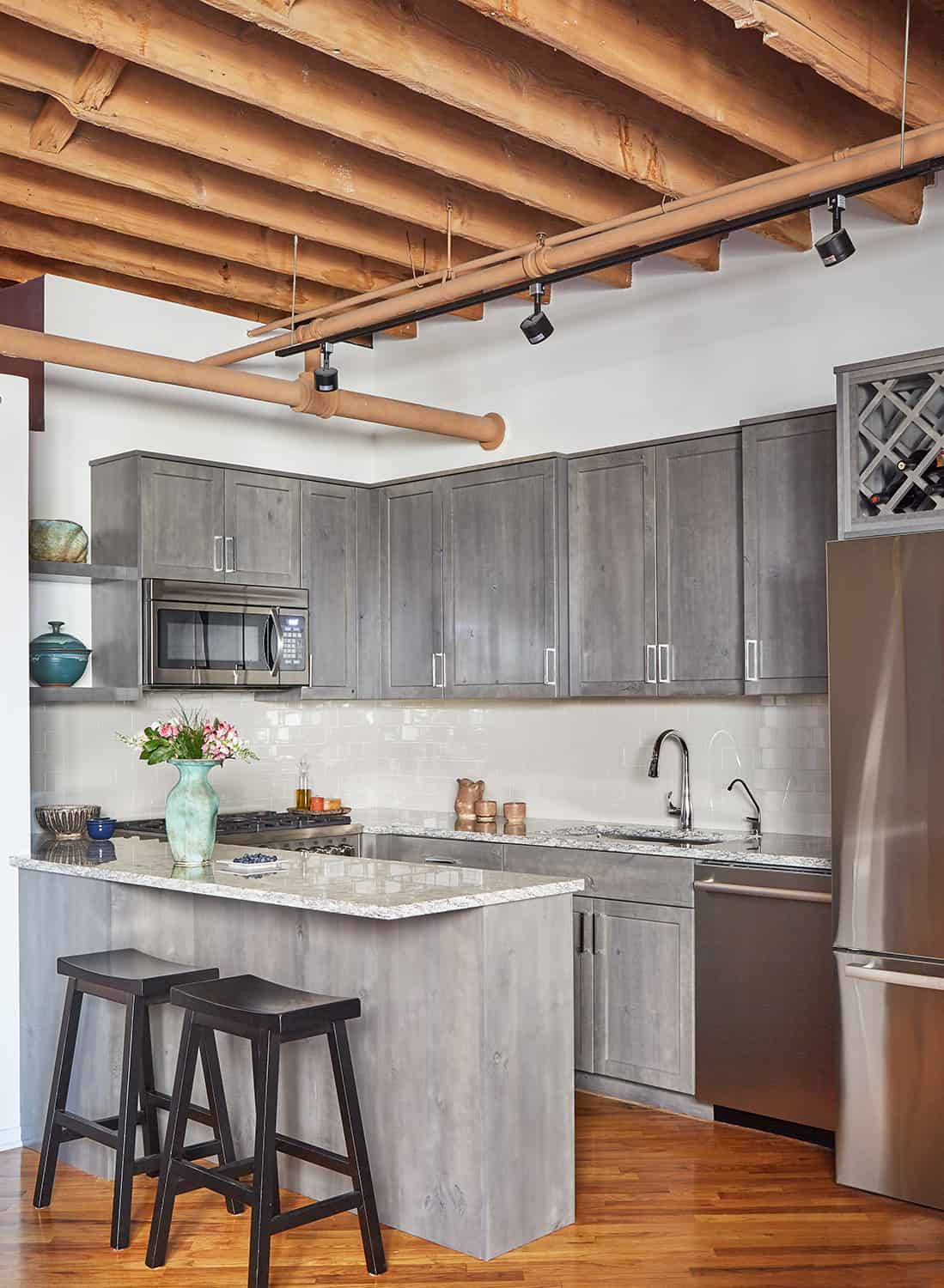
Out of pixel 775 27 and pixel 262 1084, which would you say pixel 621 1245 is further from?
pixel 775 27

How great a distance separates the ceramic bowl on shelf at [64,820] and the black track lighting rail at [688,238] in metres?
2.09

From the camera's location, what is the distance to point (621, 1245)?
12.7 feet

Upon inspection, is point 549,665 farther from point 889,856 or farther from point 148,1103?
point 148,1103

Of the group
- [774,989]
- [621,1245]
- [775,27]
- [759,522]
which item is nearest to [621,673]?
[759,522]

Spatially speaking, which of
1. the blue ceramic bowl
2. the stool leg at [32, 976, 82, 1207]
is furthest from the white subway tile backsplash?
the stool leg at [32, 976, 82, 1207]

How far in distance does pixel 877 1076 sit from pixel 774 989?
607mm

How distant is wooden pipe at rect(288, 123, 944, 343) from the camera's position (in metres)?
3.83

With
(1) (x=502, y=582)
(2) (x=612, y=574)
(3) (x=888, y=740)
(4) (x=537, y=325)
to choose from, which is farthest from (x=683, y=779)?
(4) (x=537, y=325)

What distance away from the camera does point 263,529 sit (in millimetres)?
6297

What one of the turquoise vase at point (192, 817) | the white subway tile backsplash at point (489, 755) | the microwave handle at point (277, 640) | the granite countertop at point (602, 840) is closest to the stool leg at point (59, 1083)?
the turquoise vase at point (192, 817)

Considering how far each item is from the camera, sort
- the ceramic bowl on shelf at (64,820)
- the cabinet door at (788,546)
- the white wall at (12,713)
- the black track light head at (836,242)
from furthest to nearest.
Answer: the ceramic bowl on shelf at (64,820)
the cabinet door at (788,546)
the white wall at (12,713)
the black track light head at (836,242)

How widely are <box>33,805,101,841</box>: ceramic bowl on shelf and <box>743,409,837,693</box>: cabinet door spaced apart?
9.13 feet

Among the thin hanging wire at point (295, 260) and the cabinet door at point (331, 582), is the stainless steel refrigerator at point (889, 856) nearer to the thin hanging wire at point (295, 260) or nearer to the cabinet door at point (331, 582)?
the thin hanging wire at point (295, 260)

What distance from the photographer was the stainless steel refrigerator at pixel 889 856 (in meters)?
4.16
